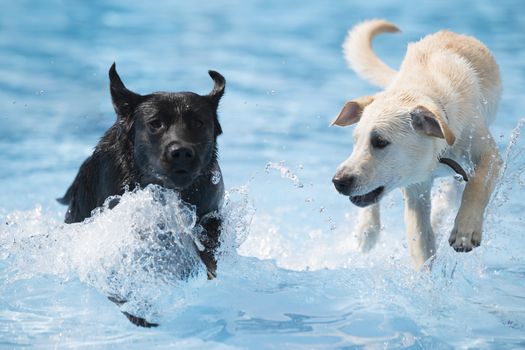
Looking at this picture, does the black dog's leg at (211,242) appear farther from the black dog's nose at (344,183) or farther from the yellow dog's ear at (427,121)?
the yellow dog's ear at (427,121)

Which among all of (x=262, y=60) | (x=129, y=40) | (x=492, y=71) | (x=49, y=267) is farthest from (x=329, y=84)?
(x=49, y=267)

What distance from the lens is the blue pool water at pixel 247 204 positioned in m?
3.95

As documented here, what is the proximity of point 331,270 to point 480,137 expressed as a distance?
1.20m

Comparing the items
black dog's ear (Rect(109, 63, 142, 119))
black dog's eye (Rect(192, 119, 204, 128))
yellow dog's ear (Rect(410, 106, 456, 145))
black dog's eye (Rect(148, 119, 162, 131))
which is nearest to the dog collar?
yellow dog's ear (Rect(410, 106, 456, 145))

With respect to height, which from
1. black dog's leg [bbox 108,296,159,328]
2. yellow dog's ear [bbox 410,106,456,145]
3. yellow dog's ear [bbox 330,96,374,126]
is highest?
yellow dog's ear [bbox 330,96,374,126]

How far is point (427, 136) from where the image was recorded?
4.08m

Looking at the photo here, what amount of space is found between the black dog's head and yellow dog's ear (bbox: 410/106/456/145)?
1.02m

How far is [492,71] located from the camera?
487 cm

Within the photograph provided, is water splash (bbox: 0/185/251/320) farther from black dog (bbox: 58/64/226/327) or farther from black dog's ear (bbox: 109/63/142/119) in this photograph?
black dog's ear (bbox: 109/63/142/119)

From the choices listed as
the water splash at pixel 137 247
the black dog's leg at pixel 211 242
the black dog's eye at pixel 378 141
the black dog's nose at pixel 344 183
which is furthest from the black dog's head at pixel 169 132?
the black dog's eye at pixel 378 141

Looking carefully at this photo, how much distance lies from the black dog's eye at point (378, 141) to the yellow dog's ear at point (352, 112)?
371mm

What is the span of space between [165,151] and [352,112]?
1.16 metres

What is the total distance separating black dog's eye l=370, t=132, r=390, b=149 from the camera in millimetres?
3992

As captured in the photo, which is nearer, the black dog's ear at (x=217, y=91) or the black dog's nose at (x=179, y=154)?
the black dog's nose at (x=179, y=154)
